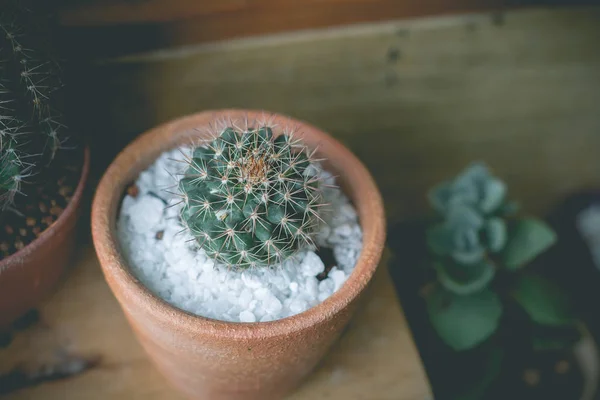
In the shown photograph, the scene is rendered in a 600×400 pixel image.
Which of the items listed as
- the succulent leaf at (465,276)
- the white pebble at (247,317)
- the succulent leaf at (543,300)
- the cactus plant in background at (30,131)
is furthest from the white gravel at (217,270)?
the succulent leaf at (543,300)

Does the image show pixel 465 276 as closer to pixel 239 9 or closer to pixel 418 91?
pixel 418 91

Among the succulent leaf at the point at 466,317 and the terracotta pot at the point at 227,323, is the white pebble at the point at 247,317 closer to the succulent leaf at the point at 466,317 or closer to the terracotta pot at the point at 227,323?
the terracotta pot at the point at 227,323

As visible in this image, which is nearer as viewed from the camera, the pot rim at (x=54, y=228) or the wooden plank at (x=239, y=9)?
the pot rim at (x=54, y=228)

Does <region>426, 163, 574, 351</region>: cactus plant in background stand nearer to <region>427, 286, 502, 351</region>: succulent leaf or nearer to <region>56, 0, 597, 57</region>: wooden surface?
<region>427, 286, 502, 351</region>: succulent leaf

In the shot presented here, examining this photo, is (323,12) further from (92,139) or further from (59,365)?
(59,365)

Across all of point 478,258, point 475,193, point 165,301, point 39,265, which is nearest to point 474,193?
point 475,193

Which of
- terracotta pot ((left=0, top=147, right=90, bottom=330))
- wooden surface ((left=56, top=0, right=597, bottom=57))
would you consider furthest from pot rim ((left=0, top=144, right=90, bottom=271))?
wooden surface ((left=56, top=0, right=597, bottom=57))
